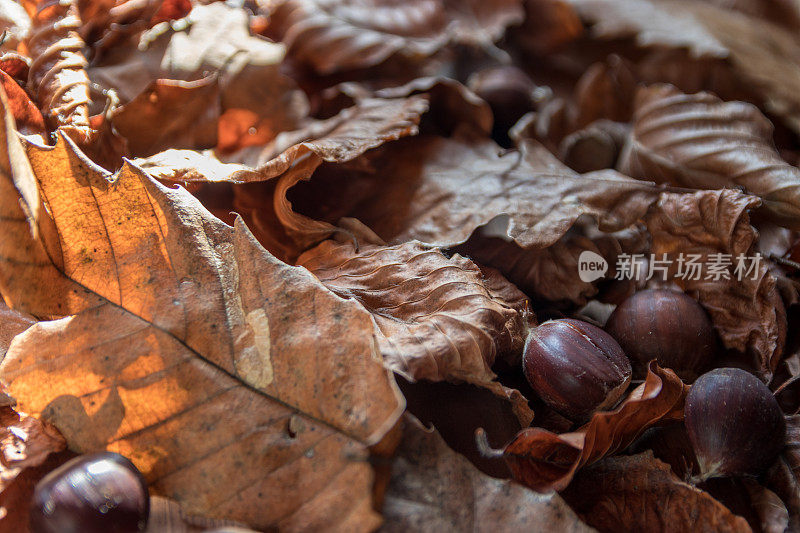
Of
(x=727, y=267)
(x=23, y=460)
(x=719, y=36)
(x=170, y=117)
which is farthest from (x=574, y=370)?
(x=719, y=36)

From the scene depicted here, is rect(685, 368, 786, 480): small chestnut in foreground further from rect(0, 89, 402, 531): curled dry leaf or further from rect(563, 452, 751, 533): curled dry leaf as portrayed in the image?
rect(0, 89, 402, 531): curled dry leaf

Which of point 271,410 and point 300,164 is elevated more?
point 300,164

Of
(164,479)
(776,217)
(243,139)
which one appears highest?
(776,217)

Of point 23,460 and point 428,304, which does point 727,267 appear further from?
point 23,460

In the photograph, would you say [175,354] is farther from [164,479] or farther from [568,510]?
[568,510]

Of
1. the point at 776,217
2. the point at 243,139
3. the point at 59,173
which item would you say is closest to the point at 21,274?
the point at 59,173

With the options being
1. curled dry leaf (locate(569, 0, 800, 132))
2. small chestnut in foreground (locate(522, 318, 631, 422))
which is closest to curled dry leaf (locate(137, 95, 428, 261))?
small chestnut in foreground (locate(522, 318, 631, 422))
